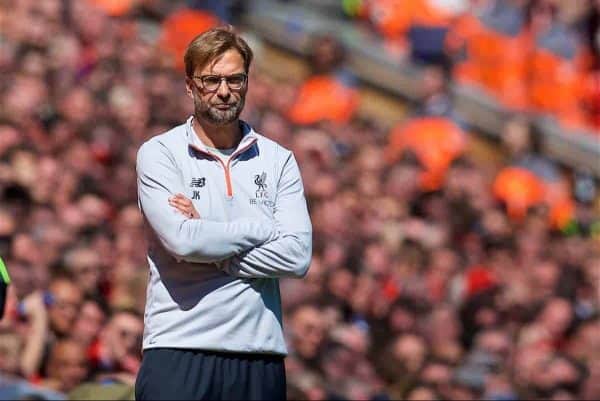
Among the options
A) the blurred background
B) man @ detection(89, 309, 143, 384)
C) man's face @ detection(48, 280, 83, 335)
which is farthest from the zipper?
man's face @ detection(48, 280, 83, 335)

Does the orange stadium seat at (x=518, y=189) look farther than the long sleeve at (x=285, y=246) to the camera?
Yes

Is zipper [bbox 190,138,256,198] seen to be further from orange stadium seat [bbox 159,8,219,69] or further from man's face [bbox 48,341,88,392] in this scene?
orange stadium seat [bbox 159,8,219,69]

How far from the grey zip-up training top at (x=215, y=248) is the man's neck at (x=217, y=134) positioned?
3 centimetres

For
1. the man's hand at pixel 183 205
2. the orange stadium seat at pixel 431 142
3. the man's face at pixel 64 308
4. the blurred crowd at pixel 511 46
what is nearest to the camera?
the man's hand at pixel 183 205

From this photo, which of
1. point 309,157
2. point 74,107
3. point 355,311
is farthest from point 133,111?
point 355,311

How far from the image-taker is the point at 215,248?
21.2 feet

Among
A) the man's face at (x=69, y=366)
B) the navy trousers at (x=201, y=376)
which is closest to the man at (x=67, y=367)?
the man's face at (x=69, y=366)

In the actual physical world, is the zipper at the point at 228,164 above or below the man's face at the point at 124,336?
above

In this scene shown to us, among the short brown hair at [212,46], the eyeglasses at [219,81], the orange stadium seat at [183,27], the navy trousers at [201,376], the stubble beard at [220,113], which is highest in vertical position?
the orange stadium seat at [183,27]

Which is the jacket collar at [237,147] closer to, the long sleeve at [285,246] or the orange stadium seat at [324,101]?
the long sleeve at [285,246]

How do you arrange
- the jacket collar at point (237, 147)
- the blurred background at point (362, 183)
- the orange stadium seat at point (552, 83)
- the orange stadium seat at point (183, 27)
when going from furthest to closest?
the orange stadium seat at point (552, 83) < the orange stadium seat at point (183, 27) < the blurred background at point (362, 183) < the jacket collar at point (237, 147)

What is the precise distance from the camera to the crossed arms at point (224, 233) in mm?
6469

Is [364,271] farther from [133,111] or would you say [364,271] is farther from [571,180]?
[571,180]

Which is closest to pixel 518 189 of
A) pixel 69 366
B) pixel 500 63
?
pixel 500 63
